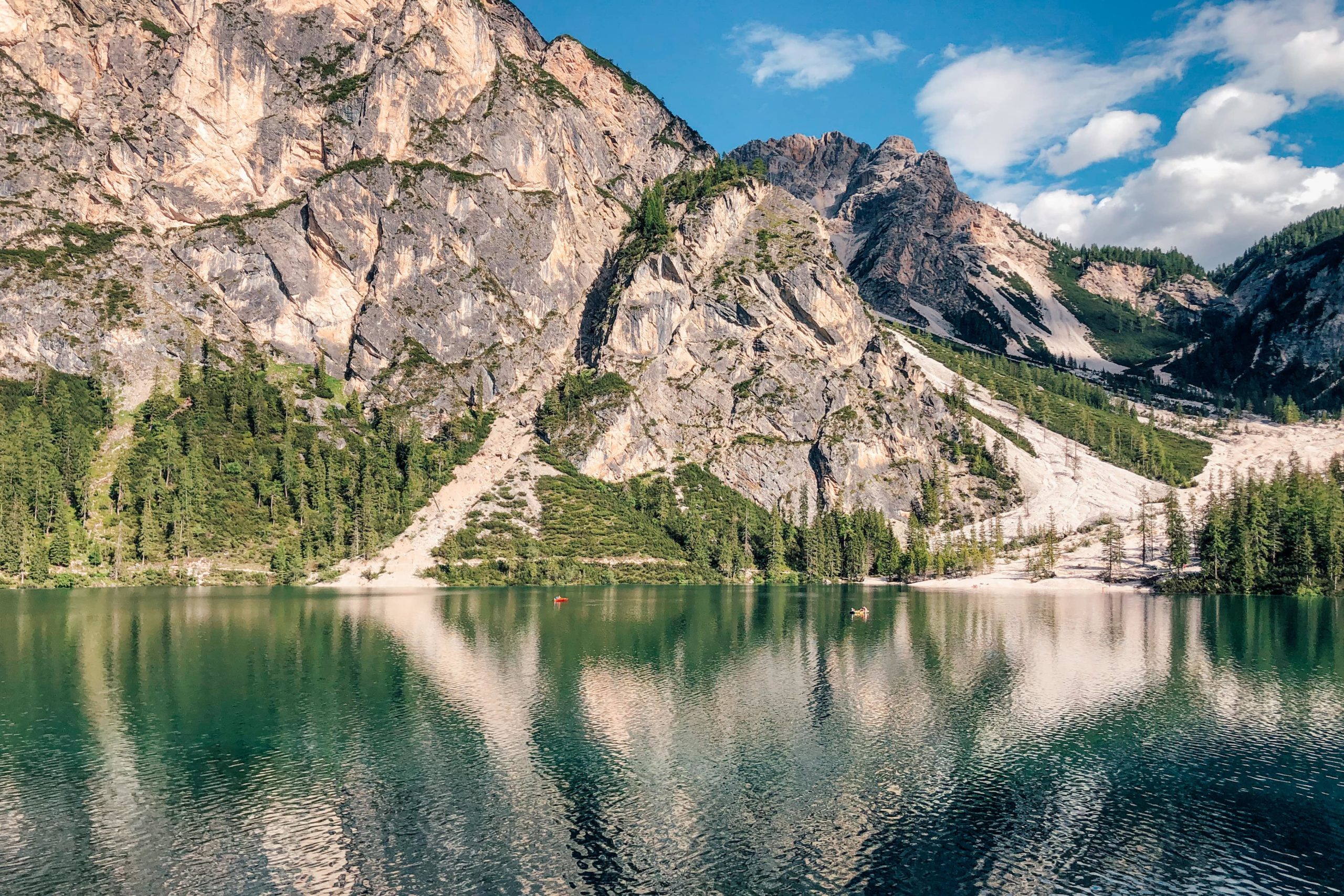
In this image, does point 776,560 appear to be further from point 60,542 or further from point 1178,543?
point 60,542

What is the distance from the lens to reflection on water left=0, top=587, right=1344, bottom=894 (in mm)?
30172

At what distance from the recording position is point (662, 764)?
1652 inches

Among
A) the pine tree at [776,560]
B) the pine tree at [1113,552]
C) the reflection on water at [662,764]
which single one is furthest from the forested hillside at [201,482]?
the pine tree at [1113,552]

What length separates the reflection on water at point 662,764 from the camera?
30.2 metres

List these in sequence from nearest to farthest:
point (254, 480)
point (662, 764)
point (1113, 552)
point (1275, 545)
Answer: point (662, 764), point (1275, 545), point (1113, 552), point (254, 480)

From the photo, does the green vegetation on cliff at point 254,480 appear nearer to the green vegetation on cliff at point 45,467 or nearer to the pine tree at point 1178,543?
the green vegetation on cliff at point 45,467

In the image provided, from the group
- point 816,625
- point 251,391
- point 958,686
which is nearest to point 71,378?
point 251,391

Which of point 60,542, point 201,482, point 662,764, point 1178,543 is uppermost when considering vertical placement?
point 201,482

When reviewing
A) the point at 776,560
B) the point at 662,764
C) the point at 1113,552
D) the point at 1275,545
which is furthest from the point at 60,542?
the point at 1275,545

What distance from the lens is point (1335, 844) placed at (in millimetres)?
32406

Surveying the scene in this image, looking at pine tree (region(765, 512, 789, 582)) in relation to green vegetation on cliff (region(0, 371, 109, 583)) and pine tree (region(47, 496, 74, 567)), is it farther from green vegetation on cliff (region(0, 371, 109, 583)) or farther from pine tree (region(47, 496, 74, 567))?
green vegetation on cliff (region(0, 371, 109, 583))

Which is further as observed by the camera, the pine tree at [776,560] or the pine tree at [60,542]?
the pine tree at [776,560]

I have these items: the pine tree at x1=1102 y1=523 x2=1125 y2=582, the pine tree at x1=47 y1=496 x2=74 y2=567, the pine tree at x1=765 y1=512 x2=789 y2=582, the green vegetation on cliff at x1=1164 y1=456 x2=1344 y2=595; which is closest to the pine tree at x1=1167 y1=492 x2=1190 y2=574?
the green vegetation on cliff at x1=1164 y1=456 x2=1344 y2=595

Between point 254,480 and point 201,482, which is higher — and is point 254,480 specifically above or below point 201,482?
above
